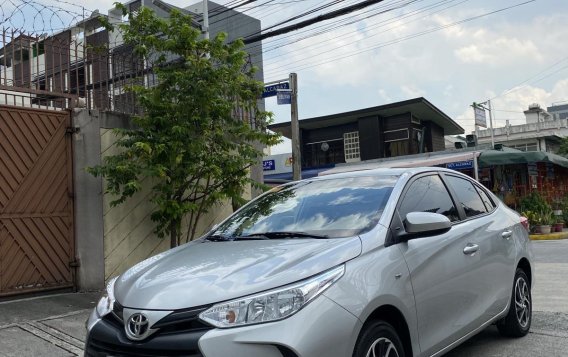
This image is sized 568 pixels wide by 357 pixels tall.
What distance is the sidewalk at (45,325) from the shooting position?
5.11 m

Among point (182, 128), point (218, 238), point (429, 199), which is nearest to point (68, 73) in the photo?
point (182, 128)

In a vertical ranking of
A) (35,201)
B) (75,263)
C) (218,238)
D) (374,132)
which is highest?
(374,132)

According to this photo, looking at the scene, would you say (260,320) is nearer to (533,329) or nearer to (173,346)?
(173,346)

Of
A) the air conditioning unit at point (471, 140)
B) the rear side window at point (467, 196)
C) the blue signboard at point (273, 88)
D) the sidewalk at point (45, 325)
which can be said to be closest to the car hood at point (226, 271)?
the rear side window at point (467, 196)

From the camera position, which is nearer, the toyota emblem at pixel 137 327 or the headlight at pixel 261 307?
the headlight at pixel 261 307

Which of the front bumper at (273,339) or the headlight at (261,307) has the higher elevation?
the headlight at (261,307)

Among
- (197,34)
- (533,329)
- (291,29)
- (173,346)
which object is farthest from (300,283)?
(291,29)

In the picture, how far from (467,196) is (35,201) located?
18.0 ft

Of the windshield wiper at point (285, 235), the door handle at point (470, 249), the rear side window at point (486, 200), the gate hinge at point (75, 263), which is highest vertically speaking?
the rear side window at point (486, 200)

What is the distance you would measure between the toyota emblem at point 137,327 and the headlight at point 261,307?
33cm

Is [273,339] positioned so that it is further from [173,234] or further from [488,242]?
[173,234]

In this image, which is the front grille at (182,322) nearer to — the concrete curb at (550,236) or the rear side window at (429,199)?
the rear side window at (429,199)

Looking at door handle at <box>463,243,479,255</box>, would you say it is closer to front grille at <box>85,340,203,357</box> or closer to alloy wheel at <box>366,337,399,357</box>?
alloy wheel at <box>366,337,399,357</box>

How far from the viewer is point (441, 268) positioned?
153 inches
